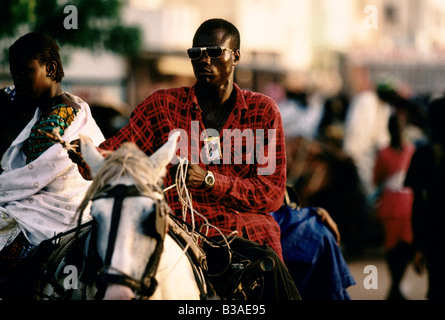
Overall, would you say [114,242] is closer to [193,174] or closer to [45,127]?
[193,174]

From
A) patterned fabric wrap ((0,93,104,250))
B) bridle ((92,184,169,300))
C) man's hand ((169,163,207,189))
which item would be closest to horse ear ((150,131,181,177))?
bridle ((92,184,169,300))

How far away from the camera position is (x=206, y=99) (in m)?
4.44

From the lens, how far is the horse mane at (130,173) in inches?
129

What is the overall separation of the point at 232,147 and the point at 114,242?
133cm

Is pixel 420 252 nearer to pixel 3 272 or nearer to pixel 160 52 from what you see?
pixel 3 272

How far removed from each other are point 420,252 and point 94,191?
478 cm

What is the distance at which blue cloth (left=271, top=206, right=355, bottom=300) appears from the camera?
521 centimetres

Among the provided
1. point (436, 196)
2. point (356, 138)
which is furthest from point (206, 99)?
point (356, 138)

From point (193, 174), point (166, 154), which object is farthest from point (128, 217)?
point (193, 174)

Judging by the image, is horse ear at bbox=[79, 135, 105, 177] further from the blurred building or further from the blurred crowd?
the blurred building

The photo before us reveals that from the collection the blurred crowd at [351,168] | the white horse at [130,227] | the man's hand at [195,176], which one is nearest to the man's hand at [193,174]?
the man's hand at [195,176]

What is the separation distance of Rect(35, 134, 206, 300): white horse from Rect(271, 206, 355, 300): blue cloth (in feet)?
6.02

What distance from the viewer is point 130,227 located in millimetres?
3145
